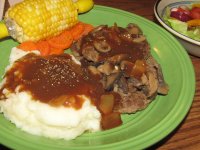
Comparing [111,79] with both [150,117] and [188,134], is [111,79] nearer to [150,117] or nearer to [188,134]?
[150,117]

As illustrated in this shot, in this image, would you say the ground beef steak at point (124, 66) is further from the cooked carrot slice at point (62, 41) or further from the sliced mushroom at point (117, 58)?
the cooked carrot slice at point (62, 41)

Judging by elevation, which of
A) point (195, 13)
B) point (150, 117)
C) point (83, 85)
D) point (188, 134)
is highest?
point (83, 85)

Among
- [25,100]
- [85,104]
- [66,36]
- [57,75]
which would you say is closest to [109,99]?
[85,104]

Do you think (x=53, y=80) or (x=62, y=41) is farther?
(x=62, y=41)

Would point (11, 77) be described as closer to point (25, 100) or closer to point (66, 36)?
point (25, 100)

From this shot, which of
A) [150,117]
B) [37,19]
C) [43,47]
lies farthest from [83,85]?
[37,19]

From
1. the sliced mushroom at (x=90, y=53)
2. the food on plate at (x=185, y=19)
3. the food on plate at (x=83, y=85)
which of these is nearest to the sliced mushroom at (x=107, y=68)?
the food on plate at (x=83, y=85)
